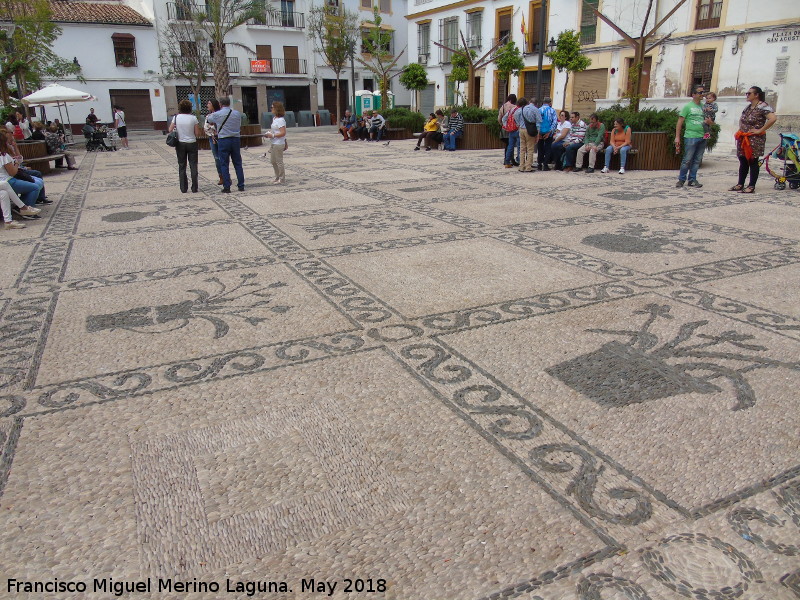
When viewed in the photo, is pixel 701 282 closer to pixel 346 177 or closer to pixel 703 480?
pixel 703 480

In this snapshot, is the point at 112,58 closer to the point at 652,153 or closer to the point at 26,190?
the point at 26,190

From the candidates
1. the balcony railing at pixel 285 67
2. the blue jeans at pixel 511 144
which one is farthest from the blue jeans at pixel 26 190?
the balcony railing at pixel 285 67

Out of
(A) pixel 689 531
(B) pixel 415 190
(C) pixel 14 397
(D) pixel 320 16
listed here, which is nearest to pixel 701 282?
(A) pixel 689 531

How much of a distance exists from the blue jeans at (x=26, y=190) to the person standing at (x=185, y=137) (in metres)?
1.92

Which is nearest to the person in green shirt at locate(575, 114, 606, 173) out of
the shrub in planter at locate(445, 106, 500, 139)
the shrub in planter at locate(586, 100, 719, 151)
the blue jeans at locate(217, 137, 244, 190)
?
the shrub in planter at locate(586, 100, 719, 151)

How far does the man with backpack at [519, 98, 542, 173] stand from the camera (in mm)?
10922

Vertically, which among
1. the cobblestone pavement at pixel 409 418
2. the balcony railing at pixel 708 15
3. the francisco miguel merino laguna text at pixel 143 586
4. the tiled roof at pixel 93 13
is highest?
the tiled roof at pixel 93 13

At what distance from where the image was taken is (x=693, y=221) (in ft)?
21.8

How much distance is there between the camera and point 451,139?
16234 mm

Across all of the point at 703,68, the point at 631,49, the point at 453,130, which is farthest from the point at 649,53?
the point at 453,130

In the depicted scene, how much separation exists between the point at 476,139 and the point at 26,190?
11518mm

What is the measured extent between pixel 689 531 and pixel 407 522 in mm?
901

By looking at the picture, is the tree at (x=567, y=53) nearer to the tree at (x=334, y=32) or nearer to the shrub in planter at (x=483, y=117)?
the shrub in planter at (x=483, y=117)

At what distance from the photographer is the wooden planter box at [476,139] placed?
16.5 metres
